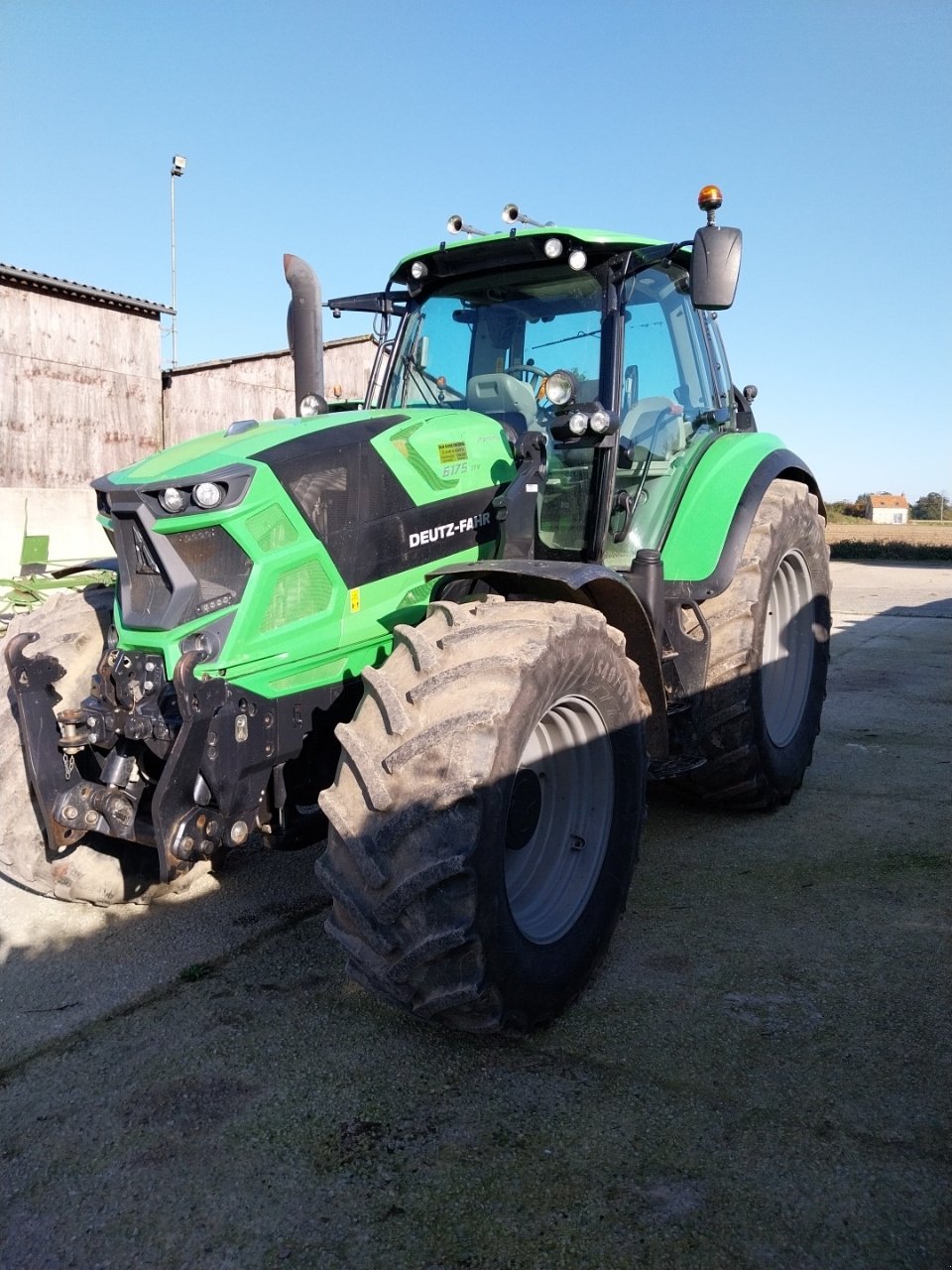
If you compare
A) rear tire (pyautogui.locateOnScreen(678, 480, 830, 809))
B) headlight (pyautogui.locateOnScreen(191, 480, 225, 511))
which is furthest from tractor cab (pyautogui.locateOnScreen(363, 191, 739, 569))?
headlight (pyautogui.locateOnScreen(191, 480, 225, 511))

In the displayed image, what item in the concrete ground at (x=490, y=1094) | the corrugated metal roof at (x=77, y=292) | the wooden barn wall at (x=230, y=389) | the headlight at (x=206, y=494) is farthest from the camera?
the wooden barn wall at (x=230, y=389)

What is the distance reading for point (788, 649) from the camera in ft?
17.3

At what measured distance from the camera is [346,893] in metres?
2.54

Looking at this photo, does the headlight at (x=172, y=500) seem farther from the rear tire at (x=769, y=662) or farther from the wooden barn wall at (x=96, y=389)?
the wooden barn wall at (x=96, y=389)

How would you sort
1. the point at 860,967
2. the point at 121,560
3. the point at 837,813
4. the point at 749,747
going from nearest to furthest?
1. the point at 121,560
2. the point at 860,967
3. the point at 749,747
4. the point at 837,813

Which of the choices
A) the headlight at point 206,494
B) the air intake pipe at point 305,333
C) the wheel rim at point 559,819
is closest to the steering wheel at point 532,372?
the air intake pipe at point 305,333

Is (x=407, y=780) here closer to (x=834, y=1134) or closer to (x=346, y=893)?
(x=346, y=893)

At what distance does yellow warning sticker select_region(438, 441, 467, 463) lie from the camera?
3445 millimetres

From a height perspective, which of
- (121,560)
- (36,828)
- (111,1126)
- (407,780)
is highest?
(121,560)

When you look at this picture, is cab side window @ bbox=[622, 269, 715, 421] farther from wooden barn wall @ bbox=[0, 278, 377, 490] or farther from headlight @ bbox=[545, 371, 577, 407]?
wooden barn wall @ bbox=[0, 278, 377, 490]

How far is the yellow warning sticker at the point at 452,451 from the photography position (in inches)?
136

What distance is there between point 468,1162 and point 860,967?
1552 millimetres

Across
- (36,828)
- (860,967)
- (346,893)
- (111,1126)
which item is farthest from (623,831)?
(36,828)

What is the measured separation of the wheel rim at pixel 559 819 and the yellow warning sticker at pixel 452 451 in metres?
0.94
